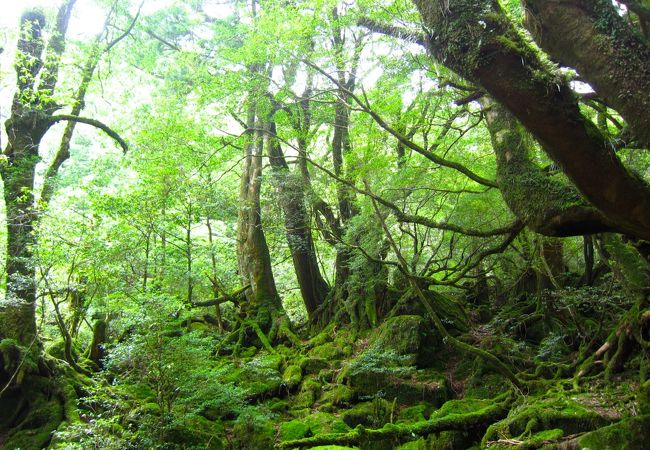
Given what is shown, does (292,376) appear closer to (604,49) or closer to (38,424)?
(38,424)

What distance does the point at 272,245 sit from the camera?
15.5m

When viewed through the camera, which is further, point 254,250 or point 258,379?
point 254,250

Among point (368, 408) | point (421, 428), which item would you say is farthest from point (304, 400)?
point (421, 428)

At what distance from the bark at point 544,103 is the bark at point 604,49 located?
0.69ft

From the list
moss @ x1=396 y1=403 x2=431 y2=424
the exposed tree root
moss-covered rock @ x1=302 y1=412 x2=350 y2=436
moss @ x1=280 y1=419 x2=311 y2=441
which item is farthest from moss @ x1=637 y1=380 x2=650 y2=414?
moss @ x1=280 y1=419 x2=311 y2=441

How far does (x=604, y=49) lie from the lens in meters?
3.00

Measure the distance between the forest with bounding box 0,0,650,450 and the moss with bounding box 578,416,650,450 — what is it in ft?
0.07

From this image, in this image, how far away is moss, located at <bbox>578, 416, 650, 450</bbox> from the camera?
13.7 ft

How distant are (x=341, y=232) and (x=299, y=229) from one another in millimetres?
1277

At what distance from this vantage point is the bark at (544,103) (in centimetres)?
327

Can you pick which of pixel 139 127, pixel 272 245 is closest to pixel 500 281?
pixel 272 245

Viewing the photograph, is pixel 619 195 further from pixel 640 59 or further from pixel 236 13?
pixel 236 13

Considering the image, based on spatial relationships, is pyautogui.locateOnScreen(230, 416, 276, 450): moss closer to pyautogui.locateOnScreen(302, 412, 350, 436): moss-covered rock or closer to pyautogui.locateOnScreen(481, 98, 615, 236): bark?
pyautogui.locateOnScreen(302, 412, 350, 436): moss-covered rock

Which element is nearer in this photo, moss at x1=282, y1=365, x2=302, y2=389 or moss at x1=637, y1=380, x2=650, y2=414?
moss at x1=637, y1=380, x2=650, y2=414
